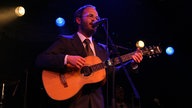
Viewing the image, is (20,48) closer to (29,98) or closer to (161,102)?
(29,98)

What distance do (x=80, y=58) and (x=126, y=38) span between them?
13.3 ft

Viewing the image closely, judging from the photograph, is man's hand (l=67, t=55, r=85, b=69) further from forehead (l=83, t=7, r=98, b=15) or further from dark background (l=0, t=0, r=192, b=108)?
dark background (l=0, t=0, r=192, b=108)

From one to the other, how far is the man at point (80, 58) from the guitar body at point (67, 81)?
0.02m

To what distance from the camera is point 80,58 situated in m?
3.45

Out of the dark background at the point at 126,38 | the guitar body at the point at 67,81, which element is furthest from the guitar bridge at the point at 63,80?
the dark background at the point at 126,38

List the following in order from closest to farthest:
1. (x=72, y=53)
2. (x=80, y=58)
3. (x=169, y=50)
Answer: (x=80, y=58), (x=72, y=53), (x=169, y=50)

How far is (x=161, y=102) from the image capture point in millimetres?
7578

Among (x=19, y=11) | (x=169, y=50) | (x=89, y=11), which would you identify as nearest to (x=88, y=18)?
(x=89, y=11)

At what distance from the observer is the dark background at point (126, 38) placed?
20.0ft

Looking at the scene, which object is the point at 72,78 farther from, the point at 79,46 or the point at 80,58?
the point at 79,46

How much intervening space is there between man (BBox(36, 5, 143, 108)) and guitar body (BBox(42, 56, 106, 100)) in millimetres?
20

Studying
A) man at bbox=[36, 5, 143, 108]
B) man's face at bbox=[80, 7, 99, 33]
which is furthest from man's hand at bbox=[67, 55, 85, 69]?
man's face at bbox=[80, 7, 99, 33]

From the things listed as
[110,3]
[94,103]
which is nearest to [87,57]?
[94,103]

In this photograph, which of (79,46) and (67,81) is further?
(79,46)
